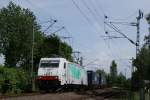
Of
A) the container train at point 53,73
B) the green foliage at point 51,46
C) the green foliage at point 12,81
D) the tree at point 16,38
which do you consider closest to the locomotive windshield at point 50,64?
the container train at point 53,73

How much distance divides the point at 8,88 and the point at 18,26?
39.1 meters

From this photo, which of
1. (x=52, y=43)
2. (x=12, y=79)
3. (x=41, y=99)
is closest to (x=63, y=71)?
(x=12, y=79)

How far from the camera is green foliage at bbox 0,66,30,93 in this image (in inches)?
1954

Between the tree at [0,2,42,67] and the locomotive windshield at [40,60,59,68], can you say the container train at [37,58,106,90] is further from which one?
the tree at [0,2,42,67]

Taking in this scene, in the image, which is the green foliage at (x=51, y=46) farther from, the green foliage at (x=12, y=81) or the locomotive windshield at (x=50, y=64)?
the locomotive windshield at (x=50, y=64)

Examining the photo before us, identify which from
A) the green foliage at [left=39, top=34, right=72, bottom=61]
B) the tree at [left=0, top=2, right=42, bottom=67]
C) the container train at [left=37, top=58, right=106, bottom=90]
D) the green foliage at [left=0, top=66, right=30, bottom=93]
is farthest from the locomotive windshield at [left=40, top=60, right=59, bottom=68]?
the green foliage at [left=39, top=34, right=72, bottom=61]

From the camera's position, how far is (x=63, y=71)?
163 ft

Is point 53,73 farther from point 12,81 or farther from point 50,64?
point 12,81

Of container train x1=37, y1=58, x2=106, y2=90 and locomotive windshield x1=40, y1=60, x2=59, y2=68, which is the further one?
locomotive windshield x1=40, y1=60, x2=59, y2=68

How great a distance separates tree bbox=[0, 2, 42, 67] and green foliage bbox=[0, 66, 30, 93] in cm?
2998

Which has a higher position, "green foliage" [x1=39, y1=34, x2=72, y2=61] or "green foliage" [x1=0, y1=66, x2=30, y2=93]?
"green foliage" [x1=39, y1=34, x2=72, y2=61]

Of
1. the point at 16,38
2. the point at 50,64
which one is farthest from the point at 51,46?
the point at 50,64

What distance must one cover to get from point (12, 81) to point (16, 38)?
35650mm

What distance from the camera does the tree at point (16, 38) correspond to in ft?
283
